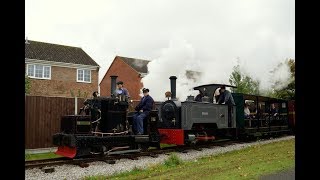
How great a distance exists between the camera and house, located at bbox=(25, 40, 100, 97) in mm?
26562

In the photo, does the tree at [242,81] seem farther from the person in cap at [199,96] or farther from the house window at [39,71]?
the house window at [39,71]

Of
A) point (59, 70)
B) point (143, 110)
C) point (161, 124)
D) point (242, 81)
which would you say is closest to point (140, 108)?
point (143, 110)

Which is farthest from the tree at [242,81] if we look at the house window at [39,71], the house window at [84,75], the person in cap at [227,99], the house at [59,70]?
the house window at [39,71]

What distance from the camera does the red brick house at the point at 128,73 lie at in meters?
35.5

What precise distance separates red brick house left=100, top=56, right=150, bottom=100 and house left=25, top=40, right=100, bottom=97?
20.0ft

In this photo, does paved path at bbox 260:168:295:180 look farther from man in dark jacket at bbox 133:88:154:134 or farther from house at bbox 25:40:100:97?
house at bbox 25:40:100:97

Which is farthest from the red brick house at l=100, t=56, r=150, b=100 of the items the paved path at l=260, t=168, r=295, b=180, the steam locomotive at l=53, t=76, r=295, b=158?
the paved path at l=260, t=168, r=295, b=180

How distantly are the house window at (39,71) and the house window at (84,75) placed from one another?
2.62 meters

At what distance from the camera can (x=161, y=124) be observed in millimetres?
13570

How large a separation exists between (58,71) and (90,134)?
739 inches

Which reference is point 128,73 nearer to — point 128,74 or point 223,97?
point 128,74

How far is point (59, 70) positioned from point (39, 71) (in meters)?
1.66
